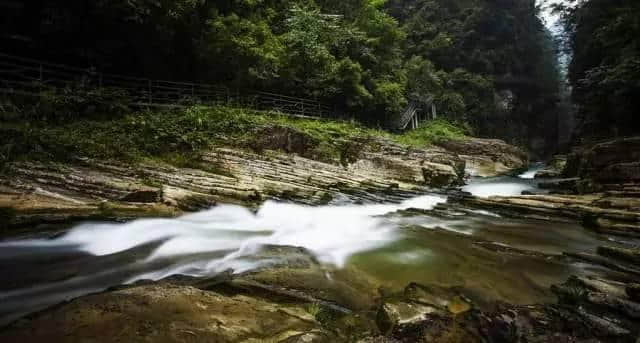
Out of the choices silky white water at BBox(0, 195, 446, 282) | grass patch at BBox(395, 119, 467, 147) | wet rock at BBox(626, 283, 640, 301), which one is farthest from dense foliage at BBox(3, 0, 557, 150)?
wet rock at BBox(626, 283, 640, 301)

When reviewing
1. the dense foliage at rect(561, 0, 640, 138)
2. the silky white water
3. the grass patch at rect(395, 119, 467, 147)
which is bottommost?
the silky white water

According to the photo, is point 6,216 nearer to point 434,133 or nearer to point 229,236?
point 229,236

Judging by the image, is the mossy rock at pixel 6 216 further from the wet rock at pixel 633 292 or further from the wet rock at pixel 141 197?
the wet rock at pixel 633 292

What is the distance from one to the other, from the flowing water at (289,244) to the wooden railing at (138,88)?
7.90 m

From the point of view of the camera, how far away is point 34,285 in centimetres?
403

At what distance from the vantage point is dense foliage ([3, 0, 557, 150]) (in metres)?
12.7

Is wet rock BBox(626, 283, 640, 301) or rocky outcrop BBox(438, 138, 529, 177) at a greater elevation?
rocky outcrop BBox(438, 138, 529, 177)

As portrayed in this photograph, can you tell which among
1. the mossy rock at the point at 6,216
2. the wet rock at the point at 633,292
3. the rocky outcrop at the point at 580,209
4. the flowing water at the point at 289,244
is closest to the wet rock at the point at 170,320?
the flowing water at the point at 289,244

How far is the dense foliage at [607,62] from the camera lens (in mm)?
15500

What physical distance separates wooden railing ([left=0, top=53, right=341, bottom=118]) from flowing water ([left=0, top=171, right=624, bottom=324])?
25.9 feet

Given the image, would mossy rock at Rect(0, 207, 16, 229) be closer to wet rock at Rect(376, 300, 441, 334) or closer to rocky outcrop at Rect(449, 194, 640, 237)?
wet rock at Rect(376, 300, 441, 334)

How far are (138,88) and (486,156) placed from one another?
2131 cm

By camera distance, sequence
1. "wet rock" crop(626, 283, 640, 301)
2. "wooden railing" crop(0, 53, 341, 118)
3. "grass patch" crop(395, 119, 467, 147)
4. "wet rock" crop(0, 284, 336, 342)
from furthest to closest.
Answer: "grass patch" crop(395, 119, 467, 147)
"wooden railing" crop(0, 53, 341, 118)
"wet rock" crop(626, 283, 640, 301)
"wet rock" crop(0, 284, 336, 342)

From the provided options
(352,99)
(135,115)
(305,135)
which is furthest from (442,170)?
(135,115)
